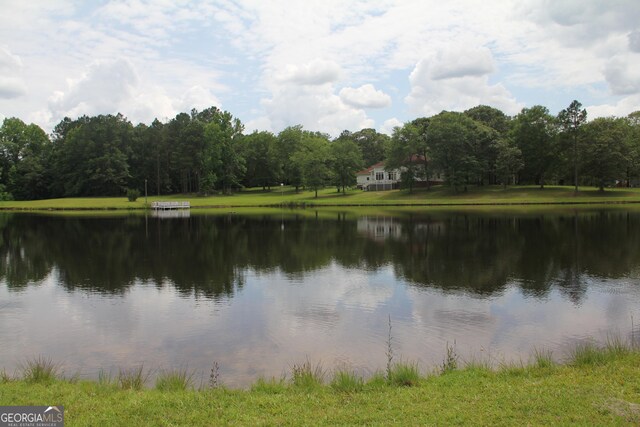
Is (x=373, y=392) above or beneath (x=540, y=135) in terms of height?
beneath

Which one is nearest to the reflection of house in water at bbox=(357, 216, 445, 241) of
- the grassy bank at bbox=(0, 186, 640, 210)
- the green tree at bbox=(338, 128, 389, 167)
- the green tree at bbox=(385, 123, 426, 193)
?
the grassy bank at bbox=(0, 186, 640, 210)

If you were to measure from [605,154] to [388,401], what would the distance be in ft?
273

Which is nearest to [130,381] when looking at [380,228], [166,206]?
[380,228]

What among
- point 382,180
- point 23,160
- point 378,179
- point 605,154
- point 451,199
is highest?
point 23,160

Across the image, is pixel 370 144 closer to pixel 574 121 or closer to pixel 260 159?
pixel 260 159

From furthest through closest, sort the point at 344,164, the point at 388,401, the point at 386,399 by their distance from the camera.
Answer: the point at 344,164 → the point at 386,399 → the point at 388,401

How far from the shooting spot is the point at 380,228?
1700 inches

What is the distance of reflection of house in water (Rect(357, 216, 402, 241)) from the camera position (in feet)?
123

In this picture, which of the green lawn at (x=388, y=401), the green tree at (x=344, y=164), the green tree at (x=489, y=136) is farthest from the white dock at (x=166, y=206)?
the green lawn at (x=388, y=401)

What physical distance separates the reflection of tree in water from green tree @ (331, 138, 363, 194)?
52119 millimetres

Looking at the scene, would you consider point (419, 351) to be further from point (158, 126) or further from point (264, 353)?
point (158, 126)

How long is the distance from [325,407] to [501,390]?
2910 mm

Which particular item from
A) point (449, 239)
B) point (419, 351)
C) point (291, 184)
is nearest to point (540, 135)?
point (291, 184)

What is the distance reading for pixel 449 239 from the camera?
33500mm
